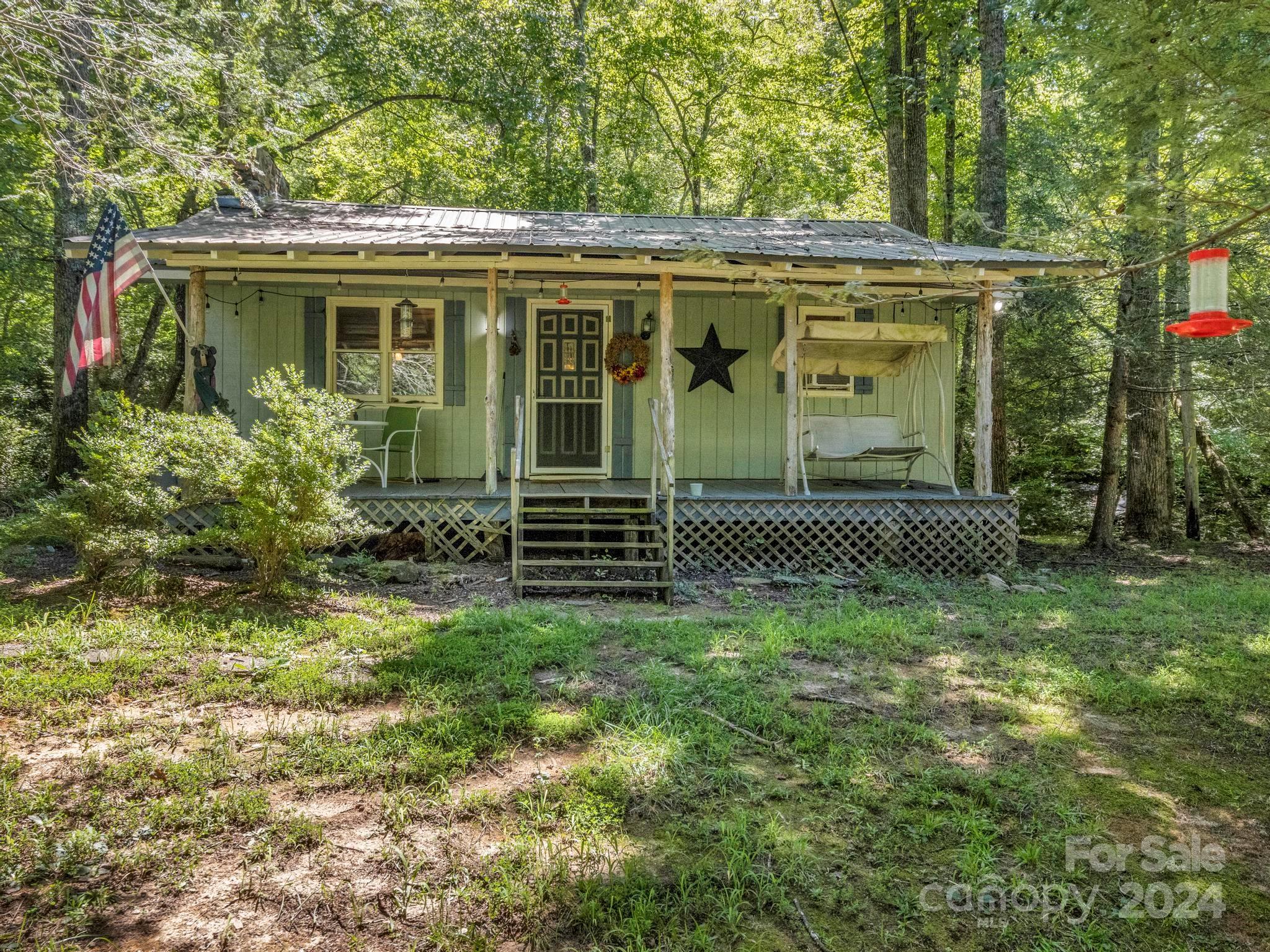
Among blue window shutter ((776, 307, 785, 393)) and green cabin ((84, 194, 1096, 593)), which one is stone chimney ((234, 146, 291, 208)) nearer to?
green cabin ((84, 194, 1096, 593))

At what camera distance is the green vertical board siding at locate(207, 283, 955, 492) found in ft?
26.8

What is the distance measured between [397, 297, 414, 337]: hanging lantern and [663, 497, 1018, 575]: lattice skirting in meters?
3.75

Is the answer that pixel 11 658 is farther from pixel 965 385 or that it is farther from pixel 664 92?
pixel 664 92

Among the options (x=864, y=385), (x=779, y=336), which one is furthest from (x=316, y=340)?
(x=864, y=385)

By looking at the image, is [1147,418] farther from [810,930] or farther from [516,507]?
[810,930]

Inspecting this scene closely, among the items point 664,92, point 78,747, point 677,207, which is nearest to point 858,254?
point 78,747

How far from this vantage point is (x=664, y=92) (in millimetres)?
17203

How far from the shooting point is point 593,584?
219 inches

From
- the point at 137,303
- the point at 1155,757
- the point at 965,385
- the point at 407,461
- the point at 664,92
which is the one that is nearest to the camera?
the point at 1155,757

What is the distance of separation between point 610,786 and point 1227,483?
1089cm

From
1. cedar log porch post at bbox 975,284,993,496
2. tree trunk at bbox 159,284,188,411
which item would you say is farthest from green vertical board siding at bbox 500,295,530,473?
tree trunk at bbox 159,284,188,411

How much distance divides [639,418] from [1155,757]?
6155 mm

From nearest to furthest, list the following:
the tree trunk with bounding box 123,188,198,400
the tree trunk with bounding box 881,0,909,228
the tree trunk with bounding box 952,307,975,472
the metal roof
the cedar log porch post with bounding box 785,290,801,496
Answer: the metal roof, the cedar log porch post with bounding box 785,290,801,496, the tree trunk with bounding box 881,0,909,228, the tree trunk with bounding box 952,307,975,472, the tree trunk with bounding box 123,188,198,400

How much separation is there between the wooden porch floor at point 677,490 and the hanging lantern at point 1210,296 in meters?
4.51
